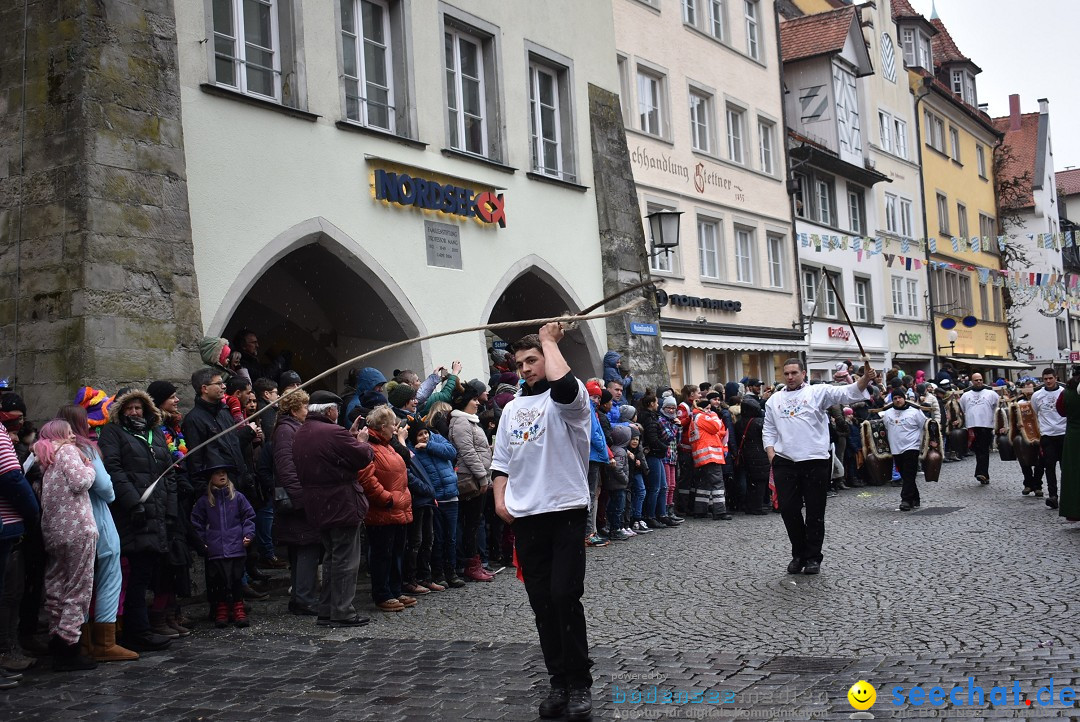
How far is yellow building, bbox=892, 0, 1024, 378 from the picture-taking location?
3978cm

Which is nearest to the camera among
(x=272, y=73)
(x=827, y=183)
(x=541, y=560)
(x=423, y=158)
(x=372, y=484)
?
(x=541, y=560)

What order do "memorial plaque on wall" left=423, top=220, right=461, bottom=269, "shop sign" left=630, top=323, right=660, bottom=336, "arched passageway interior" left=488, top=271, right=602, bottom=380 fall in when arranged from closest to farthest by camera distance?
"memorial plaque on wall" left=423, top=220, right=461, bottom=269 < "arched passageway interior" left=488, top=271, right=602, bottom=380 < "shop sign" left=630, top=323, right=660, bottom=336

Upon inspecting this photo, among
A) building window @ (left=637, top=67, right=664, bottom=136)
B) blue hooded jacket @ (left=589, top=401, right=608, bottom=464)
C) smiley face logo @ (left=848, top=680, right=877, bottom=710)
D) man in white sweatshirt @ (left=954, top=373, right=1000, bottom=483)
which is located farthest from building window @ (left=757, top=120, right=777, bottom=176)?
smiley face logo @ (left=848, top=680, right=877, bottom=710)

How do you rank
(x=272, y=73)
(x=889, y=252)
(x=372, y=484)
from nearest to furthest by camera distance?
(x=372, y=484) < (x=272, y=73) < (x=889, y=252)

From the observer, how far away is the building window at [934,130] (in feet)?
133

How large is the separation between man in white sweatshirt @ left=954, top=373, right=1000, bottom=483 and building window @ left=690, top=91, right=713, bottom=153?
7916 millimetres

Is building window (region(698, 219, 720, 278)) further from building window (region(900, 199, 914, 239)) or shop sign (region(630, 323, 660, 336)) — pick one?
building window (region(900, 199, 914, 239))

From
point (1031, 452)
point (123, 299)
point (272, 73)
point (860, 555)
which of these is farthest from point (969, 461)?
point (123, 299)

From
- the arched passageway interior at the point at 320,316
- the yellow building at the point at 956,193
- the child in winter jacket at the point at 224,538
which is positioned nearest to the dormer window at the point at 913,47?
the yellow building at the point at 956,193

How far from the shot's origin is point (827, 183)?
3250 cm

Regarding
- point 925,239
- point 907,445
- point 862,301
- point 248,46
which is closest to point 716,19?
point 862,301

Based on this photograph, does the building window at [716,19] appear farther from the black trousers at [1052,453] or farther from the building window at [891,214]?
the black trousers at [1052,453]

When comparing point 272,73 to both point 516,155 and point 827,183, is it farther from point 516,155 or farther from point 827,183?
point 827,183

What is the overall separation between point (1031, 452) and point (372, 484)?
403 inches
